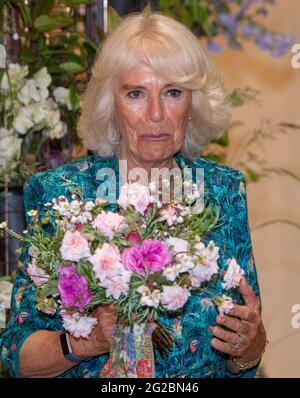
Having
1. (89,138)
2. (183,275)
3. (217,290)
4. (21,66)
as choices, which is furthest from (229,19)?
(183,275)

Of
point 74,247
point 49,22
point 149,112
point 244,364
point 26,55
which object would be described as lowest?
point 244,364

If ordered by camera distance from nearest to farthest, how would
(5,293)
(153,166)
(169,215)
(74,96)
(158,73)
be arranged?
1. (169,215)
2. (158,73)
3. (153,166)
4. (5,293)
5. (74,96)

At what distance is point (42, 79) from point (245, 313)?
141cm

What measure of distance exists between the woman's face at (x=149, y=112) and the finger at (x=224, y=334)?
1.83ft

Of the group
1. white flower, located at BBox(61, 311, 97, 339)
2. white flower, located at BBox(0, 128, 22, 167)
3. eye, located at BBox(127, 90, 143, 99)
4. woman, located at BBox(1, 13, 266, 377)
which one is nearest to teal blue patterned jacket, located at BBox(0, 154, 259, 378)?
woman, located at BBox(1, 13, 266, 377)

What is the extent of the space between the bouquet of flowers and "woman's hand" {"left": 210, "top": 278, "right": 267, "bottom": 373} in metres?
0.15

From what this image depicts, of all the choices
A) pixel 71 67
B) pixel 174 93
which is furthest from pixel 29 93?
pixel 174 93

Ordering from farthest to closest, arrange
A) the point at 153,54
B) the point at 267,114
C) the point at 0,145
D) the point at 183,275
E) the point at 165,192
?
the point at 267,114, the point at 0,145, the point at 153,54, the point at 165,192, the point at 183,275

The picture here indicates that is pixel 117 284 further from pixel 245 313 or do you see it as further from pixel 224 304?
pixel 245 313

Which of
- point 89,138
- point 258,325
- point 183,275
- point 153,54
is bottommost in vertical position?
point 258,325

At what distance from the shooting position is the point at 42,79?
10.8 ft

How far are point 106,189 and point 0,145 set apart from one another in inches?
27.9

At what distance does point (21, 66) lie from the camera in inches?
132

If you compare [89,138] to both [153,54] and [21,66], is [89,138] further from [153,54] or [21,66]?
[21,66]
